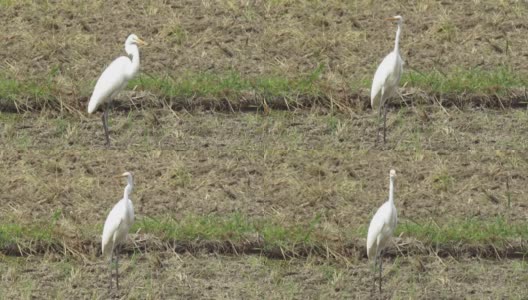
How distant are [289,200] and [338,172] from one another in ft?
2.08

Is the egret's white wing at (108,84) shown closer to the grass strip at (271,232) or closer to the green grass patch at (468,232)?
the grass strip at (271,232)

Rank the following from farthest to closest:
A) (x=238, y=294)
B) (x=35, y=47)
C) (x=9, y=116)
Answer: (x=35, y=47), (x=9, y=116), (x=238, y=294)

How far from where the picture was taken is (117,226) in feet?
43.5

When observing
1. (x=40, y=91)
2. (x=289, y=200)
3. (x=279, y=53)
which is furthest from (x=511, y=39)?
(x=40, y=91)

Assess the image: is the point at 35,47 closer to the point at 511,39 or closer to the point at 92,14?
the point at 92,14

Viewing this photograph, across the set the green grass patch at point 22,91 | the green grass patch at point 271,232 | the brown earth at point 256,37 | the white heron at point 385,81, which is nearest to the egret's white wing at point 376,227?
the green grass patch at point 271,232

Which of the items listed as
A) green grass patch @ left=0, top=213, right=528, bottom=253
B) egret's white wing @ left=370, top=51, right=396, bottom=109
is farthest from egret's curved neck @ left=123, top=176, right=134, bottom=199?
egret's white wing @ left=370, top=51, right=396, bottom=109

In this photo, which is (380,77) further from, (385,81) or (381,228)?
(381,228)

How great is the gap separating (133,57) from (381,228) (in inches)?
135

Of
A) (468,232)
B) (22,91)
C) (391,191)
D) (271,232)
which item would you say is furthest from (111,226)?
(468,232)

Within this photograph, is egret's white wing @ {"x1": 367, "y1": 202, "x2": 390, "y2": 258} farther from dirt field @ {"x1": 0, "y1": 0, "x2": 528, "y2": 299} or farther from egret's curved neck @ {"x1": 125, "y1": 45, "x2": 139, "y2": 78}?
egret's curved neck @ {"x1": 125, "y1": 45, "x2": 139, "y2": 78}

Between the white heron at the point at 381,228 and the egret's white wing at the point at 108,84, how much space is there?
116 inches

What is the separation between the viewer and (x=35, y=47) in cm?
1670

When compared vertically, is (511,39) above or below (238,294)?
above
